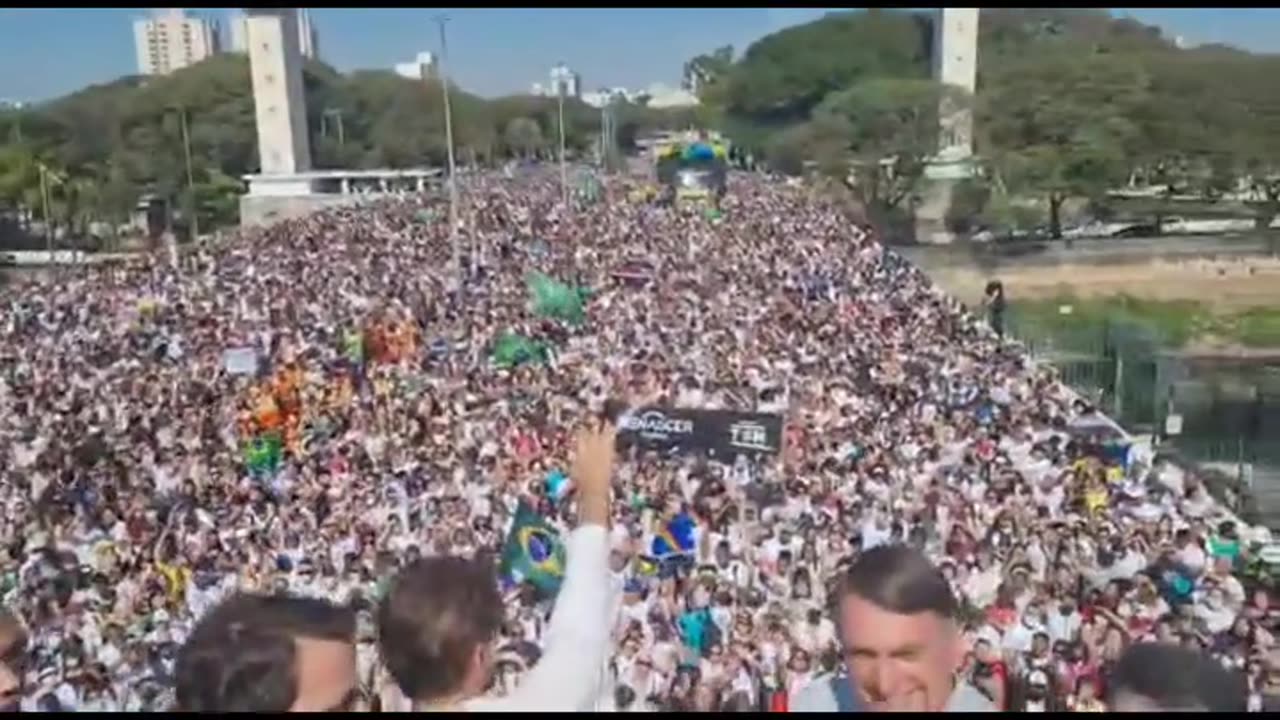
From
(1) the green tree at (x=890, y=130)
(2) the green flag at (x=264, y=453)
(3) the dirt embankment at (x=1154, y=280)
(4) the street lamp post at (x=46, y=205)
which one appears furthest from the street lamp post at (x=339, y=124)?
(1) the green tree at (x=890, y=130)

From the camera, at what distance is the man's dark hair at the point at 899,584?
3.62ft

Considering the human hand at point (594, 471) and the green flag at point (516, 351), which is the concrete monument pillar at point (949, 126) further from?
the human hand at point (594, 471)

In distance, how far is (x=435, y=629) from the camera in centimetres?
101

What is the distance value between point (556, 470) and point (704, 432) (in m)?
0.67

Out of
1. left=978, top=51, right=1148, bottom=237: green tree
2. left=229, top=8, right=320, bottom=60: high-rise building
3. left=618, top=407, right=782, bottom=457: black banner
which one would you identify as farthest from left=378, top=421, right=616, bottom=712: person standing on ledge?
left=978, top=51, right=1148, bottom=237: green tree

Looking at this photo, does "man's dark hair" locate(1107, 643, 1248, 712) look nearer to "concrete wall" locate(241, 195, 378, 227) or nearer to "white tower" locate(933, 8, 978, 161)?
"concrete wall" locate(241, 195, 378, 227)

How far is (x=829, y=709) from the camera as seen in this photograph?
44.6 inches

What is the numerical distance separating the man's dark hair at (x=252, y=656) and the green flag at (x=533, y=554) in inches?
81.7

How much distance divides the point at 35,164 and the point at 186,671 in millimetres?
7923

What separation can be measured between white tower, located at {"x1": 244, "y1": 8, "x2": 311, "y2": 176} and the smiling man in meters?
5.59

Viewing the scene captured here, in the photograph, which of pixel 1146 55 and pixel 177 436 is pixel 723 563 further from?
pixel 1146 55

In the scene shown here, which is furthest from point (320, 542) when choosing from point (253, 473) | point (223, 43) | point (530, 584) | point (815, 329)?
point (815, 329)

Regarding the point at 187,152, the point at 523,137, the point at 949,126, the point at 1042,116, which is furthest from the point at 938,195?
the point at 187,152

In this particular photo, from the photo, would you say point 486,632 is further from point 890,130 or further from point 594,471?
point 890,130
